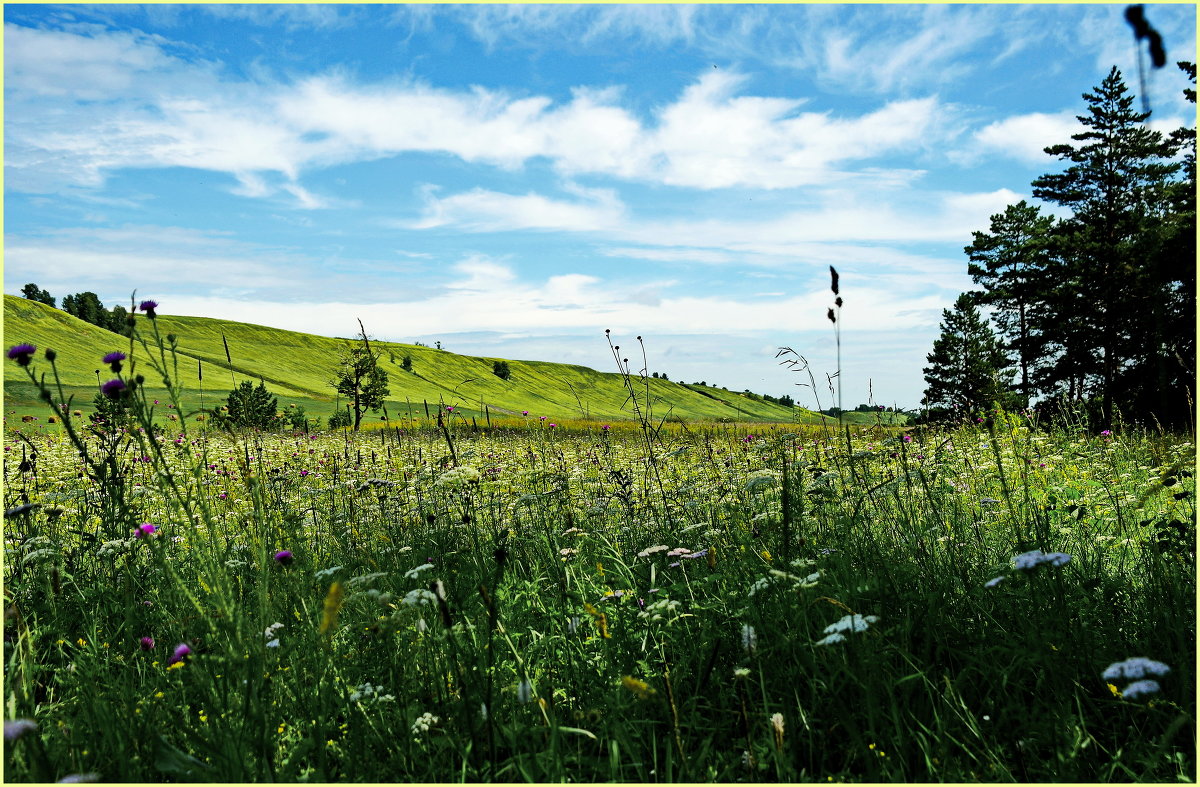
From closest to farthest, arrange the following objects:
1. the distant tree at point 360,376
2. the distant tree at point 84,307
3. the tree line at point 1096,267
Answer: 1. the distant tree at point 360,376
2. the tree line at point 1096,267
3. the distant tree at point 84,307

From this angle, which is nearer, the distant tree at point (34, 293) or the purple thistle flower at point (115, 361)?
the purple thistle flower at point (115, 361)

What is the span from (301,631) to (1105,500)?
5073 millimetres

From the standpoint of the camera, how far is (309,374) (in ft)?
320

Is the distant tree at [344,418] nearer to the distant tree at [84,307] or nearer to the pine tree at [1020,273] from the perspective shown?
the pine tree at [1020,273]

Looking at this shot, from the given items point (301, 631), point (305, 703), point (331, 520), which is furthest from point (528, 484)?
point (305, 703)


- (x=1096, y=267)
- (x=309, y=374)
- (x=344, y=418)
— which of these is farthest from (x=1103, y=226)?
(x=309, y=374)

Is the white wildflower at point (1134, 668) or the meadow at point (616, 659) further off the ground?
the white wildflower at point (1134, 668)

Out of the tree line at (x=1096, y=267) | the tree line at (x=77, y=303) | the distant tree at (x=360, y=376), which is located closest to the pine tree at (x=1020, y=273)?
the tree line at (x=1096, y=267)

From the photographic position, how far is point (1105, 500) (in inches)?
177

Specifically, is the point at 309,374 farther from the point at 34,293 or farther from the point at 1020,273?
the point at 1020,273

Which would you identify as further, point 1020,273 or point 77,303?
point 77,303

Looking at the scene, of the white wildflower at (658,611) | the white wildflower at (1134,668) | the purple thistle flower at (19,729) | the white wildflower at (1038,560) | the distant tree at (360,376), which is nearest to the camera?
the purple thistle flower at (19,729)

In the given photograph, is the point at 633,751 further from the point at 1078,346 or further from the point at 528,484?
the point at 1078,346

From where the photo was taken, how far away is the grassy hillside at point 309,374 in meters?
58.6
